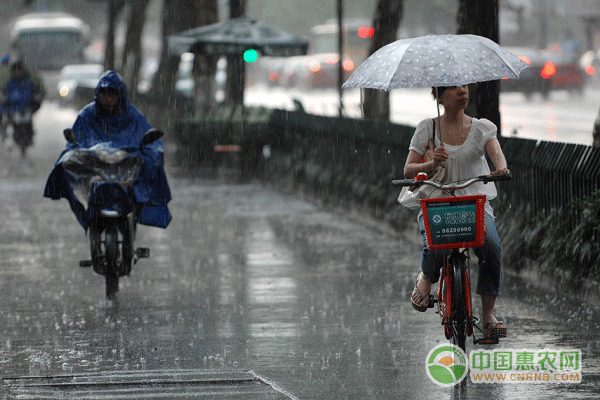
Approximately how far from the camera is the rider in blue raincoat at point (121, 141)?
11297 millimetres

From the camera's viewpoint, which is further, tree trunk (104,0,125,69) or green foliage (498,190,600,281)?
tree trunk (104,0,125,69)

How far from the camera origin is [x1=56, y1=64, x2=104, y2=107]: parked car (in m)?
53.2

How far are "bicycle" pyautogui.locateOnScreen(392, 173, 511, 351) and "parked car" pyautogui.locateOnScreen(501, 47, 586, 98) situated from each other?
36.0 m

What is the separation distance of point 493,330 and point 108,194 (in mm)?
4102

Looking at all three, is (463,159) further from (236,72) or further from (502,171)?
(236,72)

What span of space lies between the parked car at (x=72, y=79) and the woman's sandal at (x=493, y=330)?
4357cm

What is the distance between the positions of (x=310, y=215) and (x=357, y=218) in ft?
2.47

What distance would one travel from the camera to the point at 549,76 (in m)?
43.9

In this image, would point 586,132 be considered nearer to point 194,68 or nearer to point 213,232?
point 194,68

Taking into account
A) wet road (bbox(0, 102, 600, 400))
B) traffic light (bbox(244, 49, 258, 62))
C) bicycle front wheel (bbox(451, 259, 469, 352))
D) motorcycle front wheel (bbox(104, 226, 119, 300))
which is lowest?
wet road (bbox(0, 102, 600, 400))

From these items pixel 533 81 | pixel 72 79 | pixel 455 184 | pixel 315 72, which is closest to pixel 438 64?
pixel 455 184

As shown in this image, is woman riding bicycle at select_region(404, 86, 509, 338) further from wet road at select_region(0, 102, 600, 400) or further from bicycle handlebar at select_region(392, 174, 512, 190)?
wet road at select_region(0, 102, 600, 400)

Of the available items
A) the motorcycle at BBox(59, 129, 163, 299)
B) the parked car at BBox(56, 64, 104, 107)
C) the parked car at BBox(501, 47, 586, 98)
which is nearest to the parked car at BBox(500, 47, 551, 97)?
the parked car at BBox(501, 47, 586, 98)

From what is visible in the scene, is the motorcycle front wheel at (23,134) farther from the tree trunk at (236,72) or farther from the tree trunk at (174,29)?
the tree trunk at (236,72)
